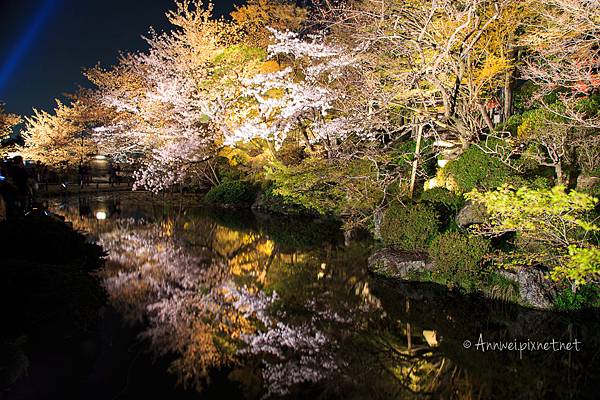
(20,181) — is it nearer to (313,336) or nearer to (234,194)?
(313,336)

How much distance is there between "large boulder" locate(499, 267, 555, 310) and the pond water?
0.24 metres

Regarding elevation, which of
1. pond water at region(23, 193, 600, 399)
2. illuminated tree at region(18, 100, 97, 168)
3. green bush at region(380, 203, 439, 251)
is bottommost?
pond water at region(23, 193, 600, 399)

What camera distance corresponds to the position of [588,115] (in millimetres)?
8969

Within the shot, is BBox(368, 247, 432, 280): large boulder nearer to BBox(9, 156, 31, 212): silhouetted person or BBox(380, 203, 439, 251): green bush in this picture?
BBox(380, 203, 439, 251): green bush

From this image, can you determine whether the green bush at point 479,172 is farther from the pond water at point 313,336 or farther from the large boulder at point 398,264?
the pond water at point 313,336

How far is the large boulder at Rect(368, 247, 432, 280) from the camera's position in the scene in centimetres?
903

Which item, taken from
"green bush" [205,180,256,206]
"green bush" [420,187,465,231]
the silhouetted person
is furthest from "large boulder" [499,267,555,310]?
"green bush" [205,180,256,206]

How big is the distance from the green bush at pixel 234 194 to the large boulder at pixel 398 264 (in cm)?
1342

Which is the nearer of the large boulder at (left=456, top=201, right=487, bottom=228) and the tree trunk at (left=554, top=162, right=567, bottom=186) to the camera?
the tree trunk at (left=554, top=162, right=567, bottom=186)

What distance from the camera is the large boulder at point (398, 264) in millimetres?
9032

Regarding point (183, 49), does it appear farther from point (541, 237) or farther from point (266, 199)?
point (541, 237)

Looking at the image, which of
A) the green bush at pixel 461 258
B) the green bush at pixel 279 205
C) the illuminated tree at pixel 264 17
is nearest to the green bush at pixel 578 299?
the green bush at pixel 461 258

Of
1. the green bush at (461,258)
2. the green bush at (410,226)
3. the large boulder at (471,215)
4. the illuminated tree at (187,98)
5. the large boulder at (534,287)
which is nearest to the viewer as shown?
the large boulder at (534,287)

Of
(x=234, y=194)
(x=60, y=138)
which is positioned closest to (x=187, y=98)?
(x=234, y=194)
